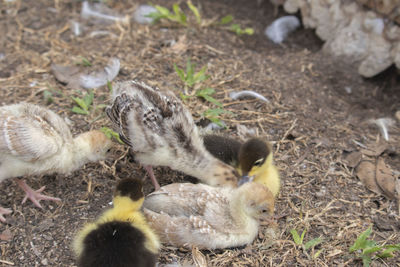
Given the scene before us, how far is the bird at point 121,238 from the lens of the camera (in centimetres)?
256

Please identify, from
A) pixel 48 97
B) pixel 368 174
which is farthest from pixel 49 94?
pixel 368 174

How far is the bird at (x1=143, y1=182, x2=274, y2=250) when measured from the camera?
9.75 feet

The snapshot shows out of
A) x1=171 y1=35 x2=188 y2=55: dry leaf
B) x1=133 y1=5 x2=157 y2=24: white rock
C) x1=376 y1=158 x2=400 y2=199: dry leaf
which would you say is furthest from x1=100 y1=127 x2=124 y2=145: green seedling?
x1=376 y1=158 x2=400 y2=199: dry leaf

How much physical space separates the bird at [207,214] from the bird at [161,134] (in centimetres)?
34

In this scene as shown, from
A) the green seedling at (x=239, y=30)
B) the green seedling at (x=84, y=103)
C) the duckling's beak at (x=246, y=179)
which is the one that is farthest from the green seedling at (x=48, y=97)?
the green seedling at (x=239, y=30)

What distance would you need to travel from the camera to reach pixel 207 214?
303 cm

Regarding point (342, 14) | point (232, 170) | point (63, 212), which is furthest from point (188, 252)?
point (342, 14)

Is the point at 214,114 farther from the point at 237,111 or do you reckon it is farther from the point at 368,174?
the point at 368,174

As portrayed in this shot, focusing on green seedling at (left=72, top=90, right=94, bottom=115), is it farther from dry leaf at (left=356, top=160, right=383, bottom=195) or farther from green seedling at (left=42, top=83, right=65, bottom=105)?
dry leaf at (left=356, top=160, right=383, bottom=195)

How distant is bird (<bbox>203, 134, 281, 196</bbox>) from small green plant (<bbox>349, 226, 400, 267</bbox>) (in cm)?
71

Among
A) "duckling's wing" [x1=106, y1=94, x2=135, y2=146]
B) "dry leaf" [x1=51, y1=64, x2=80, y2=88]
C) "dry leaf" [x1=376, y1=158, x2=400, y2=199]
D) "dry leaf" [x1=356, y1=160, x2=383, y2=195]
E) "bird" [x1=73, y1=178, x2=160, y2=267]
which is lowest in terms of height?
"dry leaf" [x1=51, y1=64, x2=80, y2=88]

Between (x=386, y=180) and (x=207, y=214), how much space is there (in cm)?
161

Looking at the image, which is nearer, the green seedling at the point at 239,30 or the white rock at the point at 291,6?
the green seedling at the point at 239,30

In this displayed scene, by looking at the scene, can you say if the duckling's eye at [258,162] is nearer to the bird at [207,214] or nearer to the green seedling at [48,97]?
the bird at [207,214]
